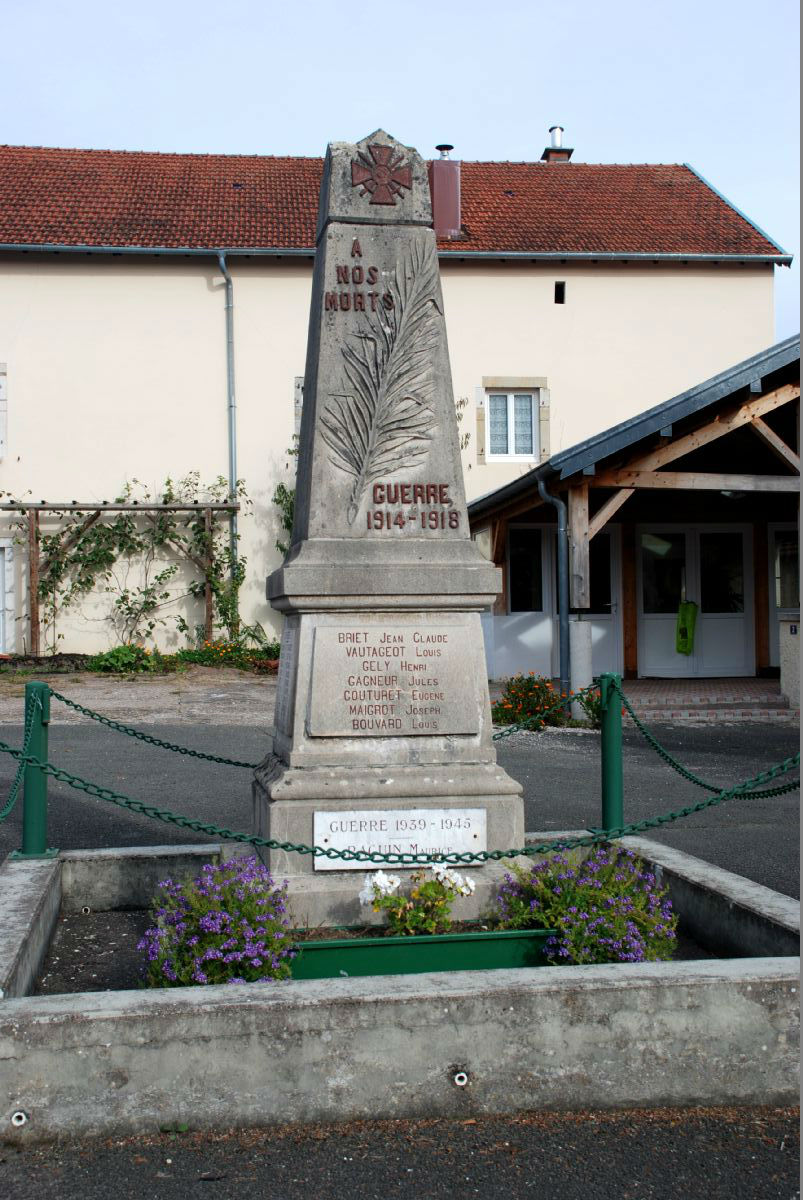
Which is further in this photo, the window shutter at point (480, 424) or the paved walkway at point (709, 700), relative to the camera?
the window shutter at point (480, 424)

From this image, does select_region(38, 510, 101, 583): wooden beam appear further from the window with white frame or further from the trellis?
the window with white frame

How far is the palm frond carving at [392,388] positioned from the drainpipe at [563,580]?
8.13 metres

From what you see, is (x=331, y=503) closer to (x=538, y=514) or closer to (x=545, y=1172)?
(x=545, y=1172)

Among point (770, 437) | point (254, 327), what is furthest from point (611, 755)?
point (254, 327)

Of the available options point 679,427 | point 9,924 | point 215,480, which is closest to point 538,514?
point 679,427

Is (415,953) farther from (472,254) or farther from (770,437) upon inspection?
(472,254)

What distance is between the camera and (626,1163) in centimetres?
271

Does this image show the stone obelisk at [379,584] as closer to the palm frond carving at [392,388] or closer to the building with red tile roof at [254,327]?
the palm frond carving at [392,388]

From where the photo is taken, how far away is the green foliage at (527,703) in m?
11.7

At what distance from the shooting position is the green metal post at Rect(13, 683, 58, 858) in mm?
4484

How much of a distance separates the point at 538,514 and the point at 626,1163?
1469 centimetres

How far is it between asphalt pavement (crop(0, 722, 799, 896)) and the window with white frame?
779 cm

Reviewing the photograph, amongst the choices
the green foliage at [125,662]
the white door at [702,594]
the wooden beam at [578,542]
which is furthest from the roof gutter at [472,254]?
the wooden beam at [578,542]

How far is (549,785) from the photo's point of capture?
8516 millimetres
